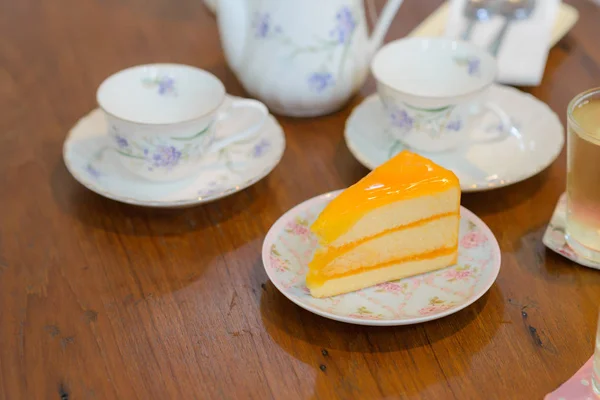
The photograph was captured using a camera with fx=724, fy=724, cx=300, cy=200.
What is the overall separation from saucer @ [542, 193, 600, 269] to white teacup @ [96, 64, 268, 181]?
33 cm

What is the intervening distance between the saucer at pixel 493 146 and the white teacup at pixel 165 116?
124 mm

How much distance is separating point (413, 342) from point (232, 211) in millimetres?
257

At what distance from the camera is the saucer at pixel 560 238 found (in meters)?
0.67

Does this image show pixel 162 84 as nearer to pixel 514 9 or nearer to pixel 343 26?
pixel 343 26

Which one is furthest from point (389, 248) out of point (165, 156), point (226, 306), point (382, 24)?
point (382, 24)

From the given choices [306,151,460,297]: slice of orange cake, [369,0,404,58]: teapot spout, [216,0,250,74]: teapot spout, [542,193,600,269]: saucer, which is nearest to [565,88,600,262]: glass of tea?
[542,193,600,269]: saucer

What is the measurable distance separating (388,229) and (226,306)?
0.16 m

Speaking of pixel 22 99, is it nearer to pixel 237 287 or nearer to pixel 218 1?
pixel 218 1

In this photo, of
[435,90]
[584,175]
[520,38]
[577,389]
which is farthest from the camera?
[520,38]

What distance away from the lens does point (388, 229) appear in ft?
2.09

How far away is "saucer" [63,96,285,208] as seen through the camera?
74 cm

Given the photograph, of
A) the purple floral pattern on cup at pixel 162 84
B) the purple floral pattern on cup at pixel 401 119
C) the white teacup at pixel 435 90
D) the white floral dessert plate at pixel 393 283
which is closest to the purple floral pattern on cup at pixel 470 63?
the white teacup at pixel 435 90

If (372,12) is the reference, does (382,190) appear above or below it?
above

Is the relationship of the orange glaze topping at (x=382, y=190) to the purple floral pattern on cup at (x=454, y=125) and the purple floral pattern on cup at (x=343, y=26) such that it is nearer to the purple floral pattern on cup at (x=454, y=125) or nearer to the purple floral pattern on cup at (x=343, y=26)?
the purple floral pattern on cup at (x=454, y=125)
